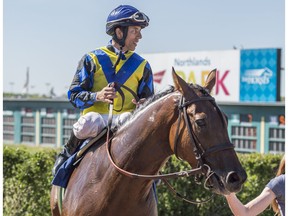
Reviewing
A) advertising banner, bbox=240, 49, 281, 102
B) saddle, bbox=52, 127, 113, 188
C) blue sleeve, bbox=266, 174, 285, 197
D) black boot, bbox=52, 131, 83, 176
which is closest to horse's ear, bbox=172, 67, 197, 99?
saddle, bbox=52, 127, 113, 188

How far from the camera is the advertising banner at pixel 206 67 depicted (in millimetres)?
20122

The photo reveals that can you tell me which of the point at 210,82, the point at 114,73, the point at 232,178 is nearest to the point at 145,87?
the point at 114,73

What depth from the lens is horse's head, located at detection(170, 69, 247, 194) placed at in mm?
3316

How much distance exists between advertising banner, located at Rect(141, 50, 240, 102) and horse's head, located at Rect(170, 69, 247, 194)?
15535mm

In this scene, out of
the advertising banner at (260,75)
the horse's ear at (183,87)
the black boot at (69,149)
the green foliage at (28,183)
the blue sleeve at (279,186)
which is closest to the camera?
the horse's ear at (183,87)

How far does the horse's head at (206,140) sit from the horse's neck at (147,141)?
0.11 m

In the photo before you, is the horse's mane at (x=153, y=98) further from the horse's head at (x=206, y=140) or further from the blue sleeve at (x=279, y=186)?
the blue sleeve at (x=279, y=186)

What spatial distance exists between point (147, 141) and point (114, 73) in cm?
68

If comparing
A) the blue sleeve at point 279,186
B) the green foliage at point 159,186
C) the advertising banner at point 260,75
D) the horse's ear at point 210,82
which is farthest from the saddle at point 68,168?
the advertising banner at point 260,75

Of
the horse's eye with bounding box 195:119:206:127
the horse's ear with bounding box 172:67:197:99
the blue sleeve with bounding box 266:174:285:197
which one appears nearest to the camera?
the horse's eye with bounding box 195:119:206:127

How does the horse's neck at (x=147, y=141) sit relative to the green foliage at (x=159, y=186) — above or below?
above

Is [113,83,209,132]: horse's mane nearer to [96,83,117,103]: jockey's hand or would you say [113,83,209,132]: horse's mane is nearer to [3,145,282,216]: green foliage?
[96,83,117,103]: jockey's hand

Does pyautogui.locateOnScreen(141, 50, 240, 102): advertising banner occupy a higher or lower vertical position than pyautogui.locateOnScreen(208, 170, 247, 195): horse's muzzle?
lower

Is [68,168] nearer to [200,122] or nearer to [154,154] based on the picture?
[154,154]
